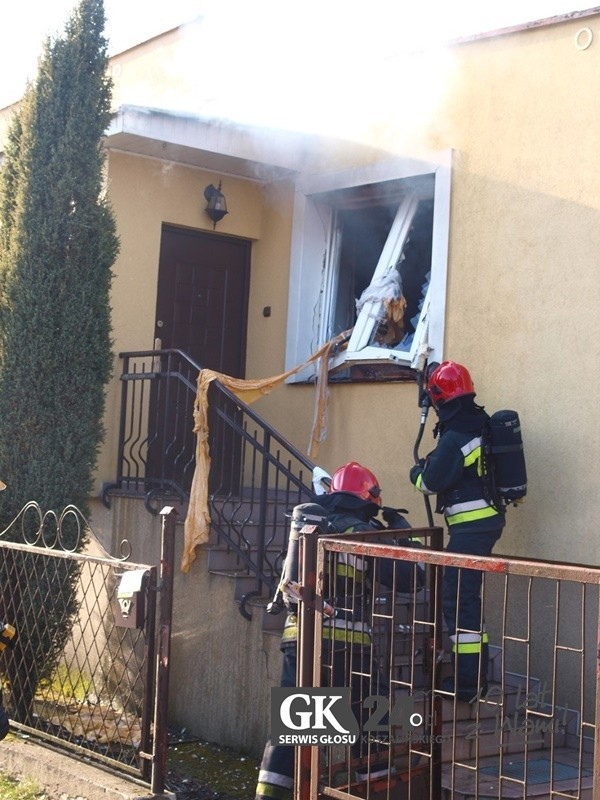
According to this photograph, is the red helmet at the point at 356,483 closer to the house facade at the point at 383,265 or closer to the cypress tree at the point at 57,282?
the house facade at the point at 383,265

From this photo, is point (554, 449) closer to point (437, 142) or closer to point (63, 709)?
point (437, 142)

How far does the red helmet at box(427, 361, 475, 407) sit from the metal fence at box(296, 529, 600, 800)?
49.4 inches

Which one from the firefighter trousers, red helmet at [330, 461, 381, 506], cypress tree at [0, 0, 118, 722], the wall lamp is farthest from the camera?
the wall lamp

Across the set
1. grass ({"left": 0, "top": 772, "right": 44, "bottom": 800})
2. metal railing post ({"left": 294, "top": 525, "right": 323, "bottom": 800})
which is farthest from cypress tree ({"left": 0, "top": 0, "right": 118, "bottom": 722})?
metal railing post ({"left": 294, "top": 525, "right": 323, "bottom": 800})

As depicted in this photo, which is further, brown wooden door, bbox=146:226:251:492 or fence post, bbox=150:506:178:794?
brown wooden door, bbox=146:226:251:492

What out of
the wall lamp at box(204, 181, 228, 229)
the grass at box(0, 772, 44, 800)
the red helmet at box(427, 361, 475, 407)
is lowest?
the grass at box(0, 772, 44, 800)

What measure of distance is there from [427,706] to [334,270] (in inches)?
204

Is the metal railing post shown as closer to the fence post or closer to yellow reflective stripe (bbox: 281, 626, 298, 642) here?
yellow reflective stripe (bbox: 281, 626, 298, 642)

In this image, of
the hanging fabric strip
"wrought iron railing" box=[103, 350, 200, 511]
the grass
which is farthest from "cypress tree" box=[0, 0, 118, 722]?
the grass

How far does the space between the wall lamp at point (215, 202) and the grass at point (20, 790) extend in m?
4.97

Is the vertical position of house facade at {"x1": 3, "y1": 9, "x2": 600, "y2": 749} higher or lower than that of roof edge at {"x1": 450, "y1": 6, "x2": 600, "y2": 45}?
lower

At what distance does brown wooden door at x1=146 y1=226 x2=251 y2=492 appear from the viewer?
840 cm

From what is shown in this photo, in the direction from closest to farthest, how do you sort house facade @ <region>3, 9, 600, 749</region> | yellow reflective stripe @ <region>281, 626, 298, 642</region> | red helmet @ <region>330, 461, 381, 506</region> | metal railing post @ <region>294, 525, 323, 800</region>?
metal railing post @ <region>294, 525, 323, 800</region>
yellow reflective stripe @ <region>281, 626, 298, 642</region>
red helmet @ <region>330, 461, 381, 506</region>
house facade @ <region>3, 9, 600, 749</region>

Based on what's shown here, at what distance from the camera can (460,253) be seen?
24.3ft
